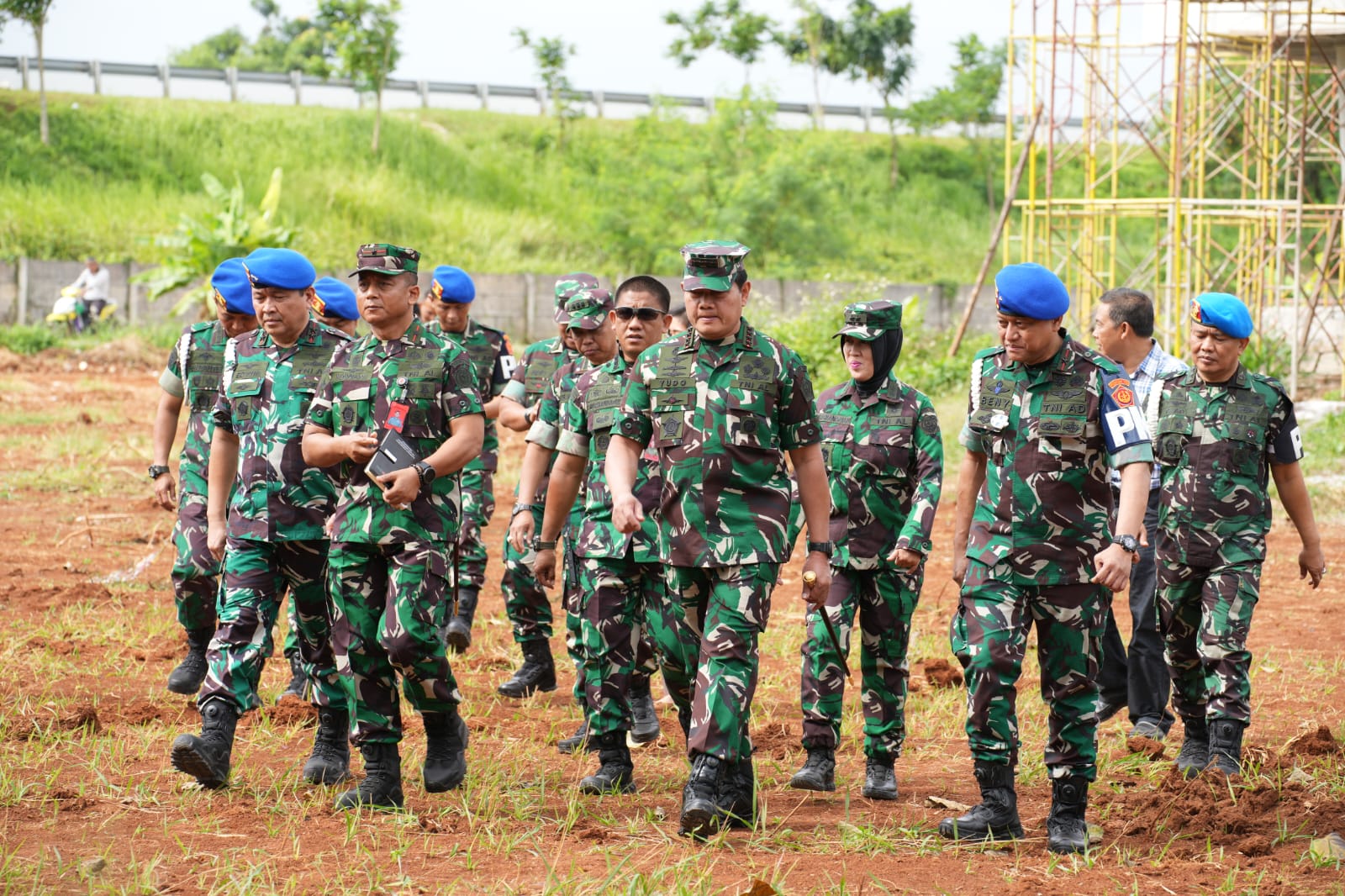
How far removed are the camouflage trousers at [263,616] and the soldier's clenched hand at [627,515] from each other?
4.61 ft

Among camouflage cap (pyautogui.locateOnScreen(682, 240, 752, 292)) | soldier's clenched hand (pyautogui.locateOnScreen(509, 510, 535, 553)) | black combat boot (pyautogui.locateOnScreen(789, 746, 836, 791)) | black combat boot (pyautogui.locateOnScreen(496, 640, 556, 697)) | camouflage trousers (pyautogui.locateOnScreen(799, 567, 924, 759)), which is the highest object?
camouflage cap (pyautogui.locateOnScreen(682, 240, 752, 292))

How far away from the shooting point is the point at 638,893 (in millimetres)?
4102

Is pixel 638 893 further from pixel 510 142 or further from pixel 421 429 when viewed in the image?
pixel 510 142

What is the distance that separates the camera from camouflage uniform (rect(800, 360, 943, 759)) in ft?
18.1

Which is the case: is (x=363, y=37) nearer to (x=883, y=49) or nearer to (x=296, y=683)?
(x=883, y=49)

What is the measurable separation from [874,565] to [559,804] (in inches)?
59.2

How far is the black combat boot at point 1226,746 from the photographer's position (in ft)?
18.4

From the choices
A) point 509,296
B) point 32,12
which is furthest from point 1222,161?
point 32,12

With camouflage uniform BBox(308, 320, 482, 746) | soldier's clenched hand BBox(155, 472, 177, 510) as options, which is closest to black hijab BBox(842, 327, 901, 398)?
camouflage uniform BBox(308, 320, 482, 746)

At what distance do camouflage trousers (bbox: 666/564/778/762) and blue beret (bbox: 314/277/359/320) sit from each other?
2371 millimetres

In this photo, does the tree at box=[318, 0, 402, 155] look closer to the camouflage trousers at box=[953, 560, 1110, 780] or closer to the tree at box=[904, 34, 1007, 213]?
the tree at box=[904, 34, 1007, 213]

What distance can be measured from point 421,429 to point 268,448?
0.78m

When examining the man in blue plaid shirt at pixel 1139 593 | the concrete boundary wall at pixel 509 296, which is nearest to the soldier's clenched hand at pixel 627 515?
the man in blue plaid shirt at pixel 1139 593

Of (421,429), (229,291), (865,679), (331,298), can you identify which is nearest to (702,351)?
(421,429)
